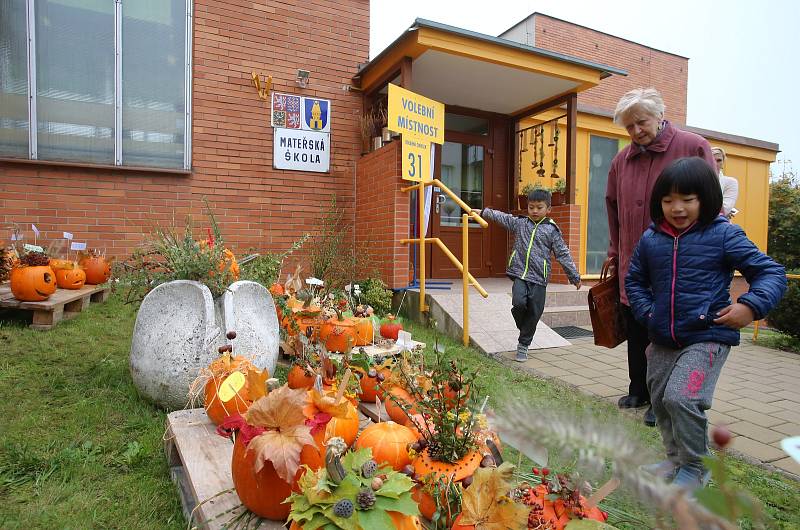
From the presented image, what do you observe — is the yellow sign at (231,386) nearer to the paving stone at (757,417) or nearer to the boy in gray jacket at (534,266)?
the boy in gray jacket at (534,266)

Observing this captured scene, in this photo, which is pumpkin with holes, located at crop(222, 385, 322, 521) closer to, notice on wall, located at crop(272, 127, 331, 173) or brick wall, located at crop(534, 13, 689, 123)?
notice on wall, located at crop(272, 127, 331, 173)

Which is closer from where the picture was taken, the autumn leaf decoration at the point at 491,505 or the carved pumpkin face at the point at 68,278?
the autumn leaf decoration at the point at 491,505

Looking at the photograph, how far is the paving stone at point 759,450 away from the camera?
251 centimetres

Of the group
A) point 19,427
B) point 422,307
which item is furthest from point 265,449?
point 422,307

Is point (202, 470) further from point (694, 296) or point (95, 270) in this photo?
point (95, 270)

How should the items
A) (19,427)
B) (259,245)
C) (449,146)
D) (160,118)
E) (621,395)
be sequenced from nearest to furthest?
1. (19,427)
2. (621,395)
3. (160,118)
4. (259,245)
5. (449,146)

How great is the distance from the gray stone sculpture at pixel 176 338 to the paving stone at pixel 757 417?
3.04 m

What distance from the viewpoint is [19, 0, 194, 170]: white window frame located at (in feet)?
17.5

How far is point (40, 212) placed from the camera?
546 centimetres

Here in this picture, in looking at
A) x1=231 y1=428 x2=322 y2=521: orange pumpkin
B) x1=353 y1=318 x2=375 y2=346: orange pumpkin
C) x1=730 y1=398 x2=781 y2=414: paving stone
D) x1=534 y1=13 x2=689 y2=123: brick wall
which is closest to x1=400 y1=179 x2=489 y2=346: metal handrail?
x1=353 y1=318 x2=375 y2=346: orange pumpkin

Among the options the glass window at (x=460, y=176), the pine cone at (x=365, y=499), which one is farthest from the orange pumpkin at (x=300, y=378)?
the glass window at (x=460, y=176)

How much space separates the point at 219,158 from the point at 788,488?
20.4 ft

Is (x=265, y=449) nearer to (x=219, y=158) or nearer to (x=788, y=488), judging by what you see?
(x=788, y=488)

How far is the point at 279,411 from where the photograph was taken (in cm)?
134
